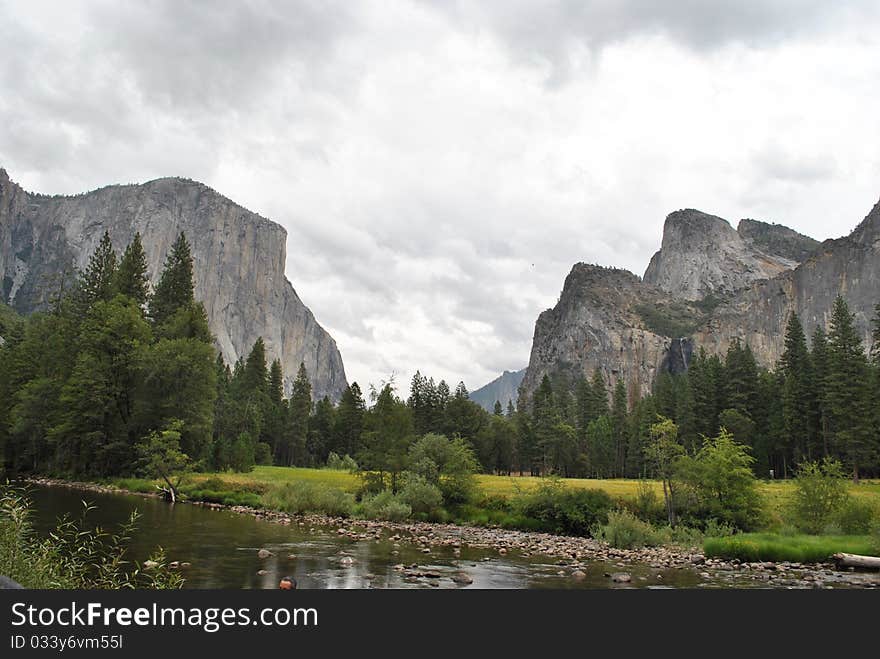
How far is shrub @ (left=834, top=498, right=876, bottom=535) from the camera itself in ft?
94.4

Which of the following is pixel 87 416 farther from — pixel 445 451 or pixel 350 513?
pixel 445 451

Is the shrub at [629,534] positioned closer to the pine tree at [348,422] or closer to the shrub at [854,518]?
the shrub at [854,518]

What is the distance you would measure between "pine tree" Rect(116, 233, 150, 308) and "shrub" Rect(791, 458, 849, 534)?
62042 mm

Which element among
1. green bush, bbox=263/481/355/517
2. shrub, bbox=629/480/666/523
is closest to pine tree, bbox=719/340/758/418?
shrub, bbox=629/480/666/523

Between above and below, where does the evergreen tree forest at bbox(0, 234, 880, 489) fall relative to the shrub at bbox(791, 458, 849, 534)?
above

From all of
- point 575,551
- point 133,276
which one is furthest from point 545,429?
point 575,551

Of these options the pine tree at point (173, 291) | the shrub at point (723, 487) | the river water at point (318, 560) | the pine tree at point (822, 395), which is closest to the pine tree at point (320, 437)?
the pine tree at point (173, 291)

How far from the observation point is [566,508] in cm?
3328

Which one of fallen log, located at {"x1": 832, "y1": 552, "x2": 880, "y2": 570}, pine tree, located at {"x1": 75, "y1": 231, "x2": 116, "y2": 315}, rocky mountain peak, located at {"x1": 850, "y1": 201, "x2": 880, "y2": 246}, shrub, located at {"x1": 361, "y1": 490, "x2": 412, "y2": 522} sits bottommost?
fallen log, located at {"x1": 832, "y1": 552, "x2": 880, "y2": 570}

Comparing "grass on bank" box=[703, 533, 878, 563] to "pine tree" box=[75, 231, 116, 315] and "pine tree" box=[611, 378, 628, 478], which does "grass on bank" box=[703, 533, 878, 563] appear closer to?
"pine tree" box=[75, 231, 116, 315]

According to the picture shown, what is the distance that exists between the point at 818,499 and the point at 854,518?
66.7 inches

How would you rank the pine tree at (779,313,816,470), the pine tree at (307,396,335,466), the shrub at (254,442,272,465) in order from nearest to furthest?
the pine tree at (779,313,816,470) → the shrub at (254,442,272,465) → the pine tree at (307,396,335,466)

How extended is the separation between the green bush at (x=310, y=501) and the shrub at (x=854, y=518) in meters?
25.7

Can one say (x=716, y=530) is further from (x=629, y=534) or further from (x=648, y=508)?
(x=629, y=534)
